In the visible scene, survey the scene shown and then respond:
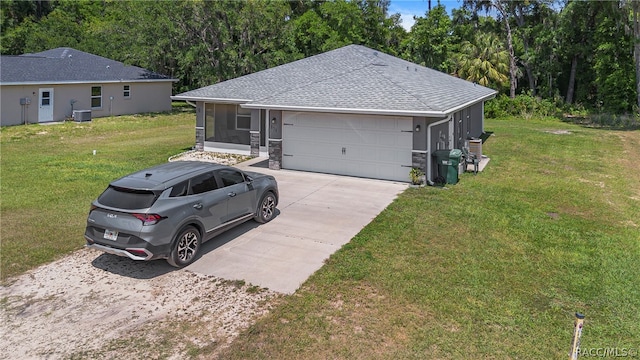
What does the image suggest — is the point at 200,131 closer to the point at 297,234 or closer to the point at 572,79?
the point at 297,234

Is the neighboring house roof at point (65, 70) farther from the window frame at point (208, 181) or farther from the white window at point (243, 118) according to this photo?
the window frame at point (208, 181)

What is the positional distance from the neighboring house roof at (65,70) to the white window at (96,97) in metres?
0.77

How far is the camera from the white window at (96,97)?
100ft

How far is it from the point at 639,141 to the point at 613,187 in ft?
41.4

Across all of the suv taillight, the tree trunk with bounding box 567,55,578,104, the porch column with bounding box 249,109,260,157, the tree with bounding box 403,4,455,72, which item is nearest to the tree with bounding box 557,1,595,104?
the tree trunk with bounding box 567,55,578,104

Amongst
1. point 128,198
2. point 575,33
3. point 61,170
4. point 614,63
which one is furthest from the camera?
point 575,33

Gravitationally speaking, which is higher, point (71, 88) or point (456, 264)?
point (71, 88)

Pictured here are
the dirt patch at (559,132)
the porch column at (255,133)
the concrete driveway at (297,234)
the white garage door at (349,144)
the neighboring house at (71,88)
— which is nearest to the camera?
the concrete driveway at (297,234)

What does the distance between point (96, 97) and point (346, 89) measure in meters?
22.0

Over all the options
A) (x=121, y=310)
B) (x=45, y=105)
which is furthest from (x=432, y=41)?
(x=121, y=310)

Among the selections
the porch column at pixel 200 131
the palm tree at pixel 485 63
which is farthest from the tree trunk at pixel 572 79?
the porch column at pixel 200 131

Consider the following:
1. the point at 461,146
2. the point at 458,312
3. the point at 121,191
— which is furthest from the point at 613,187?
the point at 121,191

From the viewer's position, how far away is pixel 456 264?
8109mm

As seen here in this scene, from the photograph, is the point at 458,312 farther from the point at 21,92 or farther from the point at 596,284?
the point at 21,92
